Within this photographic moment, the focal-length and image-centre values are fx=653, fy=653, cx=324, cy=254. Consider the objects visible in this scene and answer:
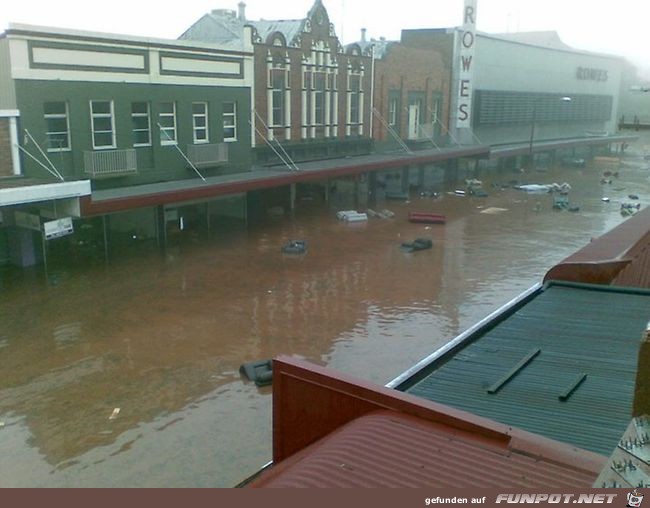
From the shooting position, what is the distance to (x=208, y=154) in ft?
97.8

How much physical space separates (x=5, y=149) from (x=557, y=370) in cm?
2035

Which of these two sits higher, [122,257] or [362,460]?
[362,460]

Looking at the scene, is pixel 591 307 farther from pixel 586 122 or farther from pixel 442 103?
pixel 586 122

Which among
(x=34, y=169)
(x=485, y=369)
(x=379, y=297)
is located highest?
Result: (x=34, y=169)

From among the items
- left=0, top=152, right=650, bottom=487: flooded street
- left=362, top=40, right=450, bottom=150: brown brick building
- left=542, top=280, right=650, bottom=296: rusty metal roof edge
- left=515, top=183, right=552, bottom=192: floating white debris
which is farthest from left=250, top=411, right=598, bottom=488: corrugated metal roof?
left=515, top=183, right=552, bottom=192: floating white debris

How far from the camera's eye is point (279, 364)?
849cm

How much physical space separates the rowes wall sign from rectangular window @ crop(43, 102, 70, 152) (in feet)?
208

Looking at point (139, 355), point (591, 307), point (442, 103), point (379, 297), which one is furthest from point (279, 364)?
point (442, 103)

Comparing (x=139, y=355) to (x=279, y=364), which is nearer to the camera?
(x=279, y=364)

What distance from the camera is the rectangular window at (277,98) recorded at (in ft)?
112

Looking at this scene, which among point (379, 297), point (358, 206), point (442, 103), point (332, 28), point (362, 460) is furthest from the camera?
point (442, 103)

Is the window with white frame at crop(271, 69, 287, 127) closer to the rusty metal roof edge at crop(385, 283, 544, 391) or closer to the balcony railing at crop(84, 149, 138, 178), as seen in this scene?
the balcony railing at crop(84, 149, 138, 178)

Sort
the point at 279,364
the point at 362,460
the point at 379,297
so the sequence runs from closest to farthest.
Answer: the point at 362,460 < the point at 279,364 < the point at 379,297

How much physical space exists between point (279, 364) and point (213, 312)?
12203 mm
